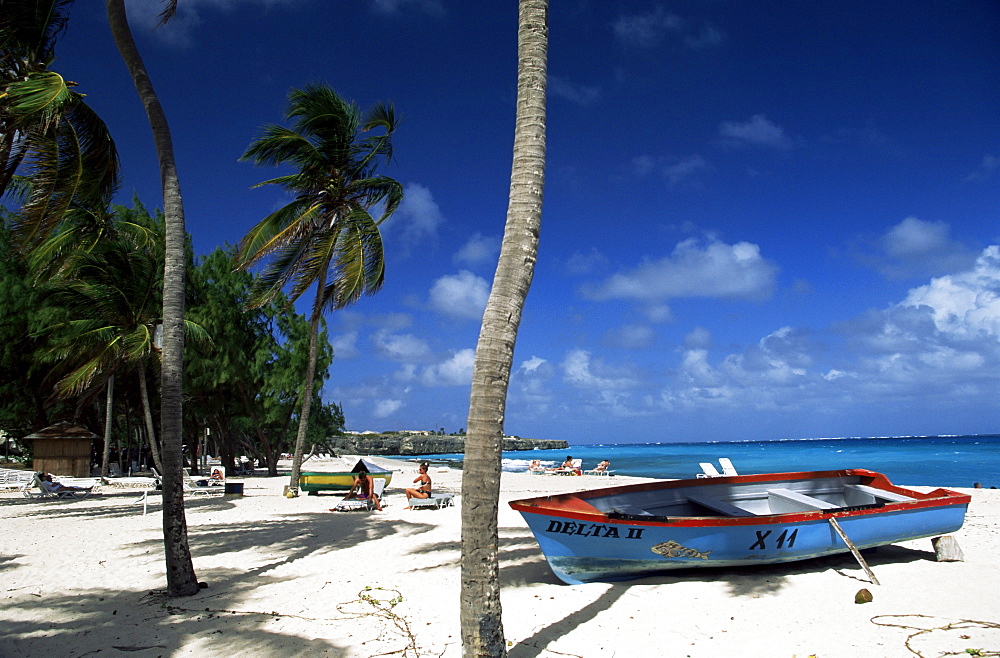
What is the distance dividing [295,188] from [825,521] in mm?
15085

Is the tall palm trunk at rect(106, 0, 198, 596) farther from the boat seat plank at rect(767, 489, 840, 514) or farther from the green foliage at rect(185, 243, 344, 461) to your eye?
the green foliage at rect(185, 243, 344, 461)

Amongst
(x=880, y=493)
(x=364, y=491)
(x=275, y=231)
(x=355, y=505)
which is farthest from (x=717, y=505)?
(x=275, y=231)

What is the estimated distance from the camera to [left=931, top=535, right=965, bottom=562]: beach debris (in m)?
8.07

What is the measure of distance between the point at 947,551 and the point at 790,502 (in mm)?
1878

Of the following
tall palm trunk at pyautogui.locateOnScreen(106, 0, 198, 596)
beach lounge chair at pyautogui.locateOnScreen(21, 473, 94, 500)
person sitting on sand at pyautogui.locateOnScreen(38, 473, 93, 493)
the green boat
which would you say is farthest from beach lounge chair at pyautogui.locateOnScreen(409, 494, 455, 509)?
person sitting on sand at pyautogui.locateOnScreen(38, 473, 93, 493)

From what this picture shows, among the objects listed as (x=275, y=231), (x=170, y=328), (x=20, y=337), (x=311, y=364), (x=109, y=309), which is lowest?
(x=170, y=328)

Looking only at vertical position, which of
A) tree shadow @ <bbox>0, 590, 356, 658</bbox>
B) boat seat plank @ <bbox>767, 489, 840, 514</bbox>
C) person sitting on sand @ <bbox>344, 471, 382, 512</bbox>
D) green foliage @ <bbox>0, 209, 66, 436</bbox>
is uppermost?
green foliage @ <bbox>0, 209, 66, 436</bbox>

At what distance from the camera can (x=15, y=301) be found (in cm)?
2477

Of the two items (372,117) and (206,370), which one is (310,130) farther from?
(206,370)

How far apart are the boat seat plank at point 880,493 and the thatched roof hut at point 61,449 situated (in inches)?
1022

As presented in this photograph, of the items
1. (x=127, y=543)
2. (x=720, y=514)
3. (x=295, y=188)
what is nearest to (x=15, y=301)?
(x=295, y=188)

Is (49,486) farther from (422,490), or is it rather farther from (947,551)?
(947,551)

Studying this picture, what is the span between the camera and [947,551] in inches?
318

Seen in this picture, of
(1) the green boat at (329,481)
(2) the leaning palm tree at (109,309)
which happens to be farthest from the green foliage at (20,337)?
(1) the green boat at (329,481)
